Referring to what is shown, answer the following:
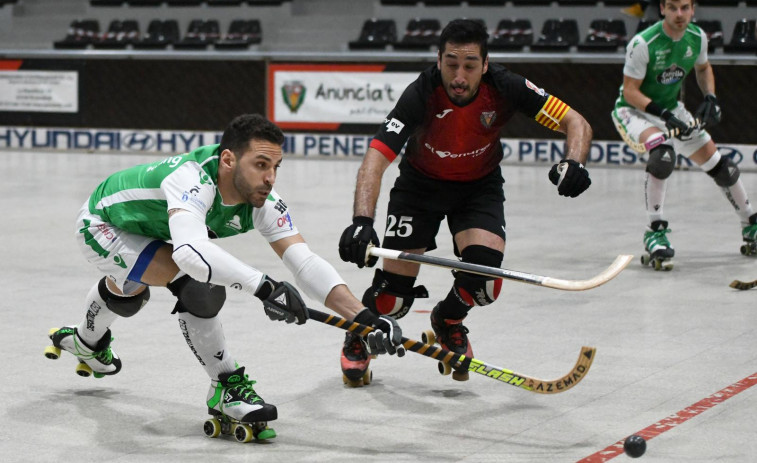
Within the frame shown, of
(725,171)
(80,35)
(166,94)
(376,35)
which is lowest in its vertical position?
(166,94)

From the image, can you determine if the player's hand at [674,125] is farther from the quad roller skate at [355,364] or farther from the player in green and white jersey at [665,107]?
the quad roller skate at [355,364]

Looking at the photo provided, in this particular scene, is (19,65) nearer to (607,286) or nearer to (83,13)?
(83,13)

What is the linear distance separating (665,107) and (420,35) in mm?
10472

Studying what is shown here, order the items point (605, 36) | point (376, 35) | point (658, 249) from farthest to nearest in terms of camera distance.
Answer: point (376, 35)
point (605, 36)
point (658, 249)

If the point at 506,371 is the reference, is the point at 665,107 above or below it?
above

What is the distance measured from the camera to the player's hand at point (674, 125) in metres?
→ 8.78

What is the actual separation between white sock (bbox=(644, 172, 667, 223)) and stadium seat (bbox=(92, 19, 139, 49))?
510 inches

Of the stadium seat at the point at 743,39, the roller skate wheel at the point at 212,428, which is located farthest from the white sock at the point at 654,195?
the stadium seat at the point at 743,39

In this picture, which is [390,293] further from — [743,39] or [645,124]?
[743,39]

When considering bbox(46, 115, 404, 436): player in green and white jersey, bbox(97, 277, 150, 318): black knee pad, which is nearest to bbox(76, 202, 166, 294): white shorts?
bbox(46, 115, 404, 436): player in green and white jersey

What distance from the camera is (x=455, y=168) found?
18.5ft

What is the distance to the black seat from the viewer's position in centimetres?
1992

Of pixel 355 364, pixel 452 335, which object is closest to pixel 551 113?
pixel 452 335

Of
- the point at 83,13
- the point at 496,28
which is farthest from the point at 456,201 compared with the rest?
the point at 83,13
